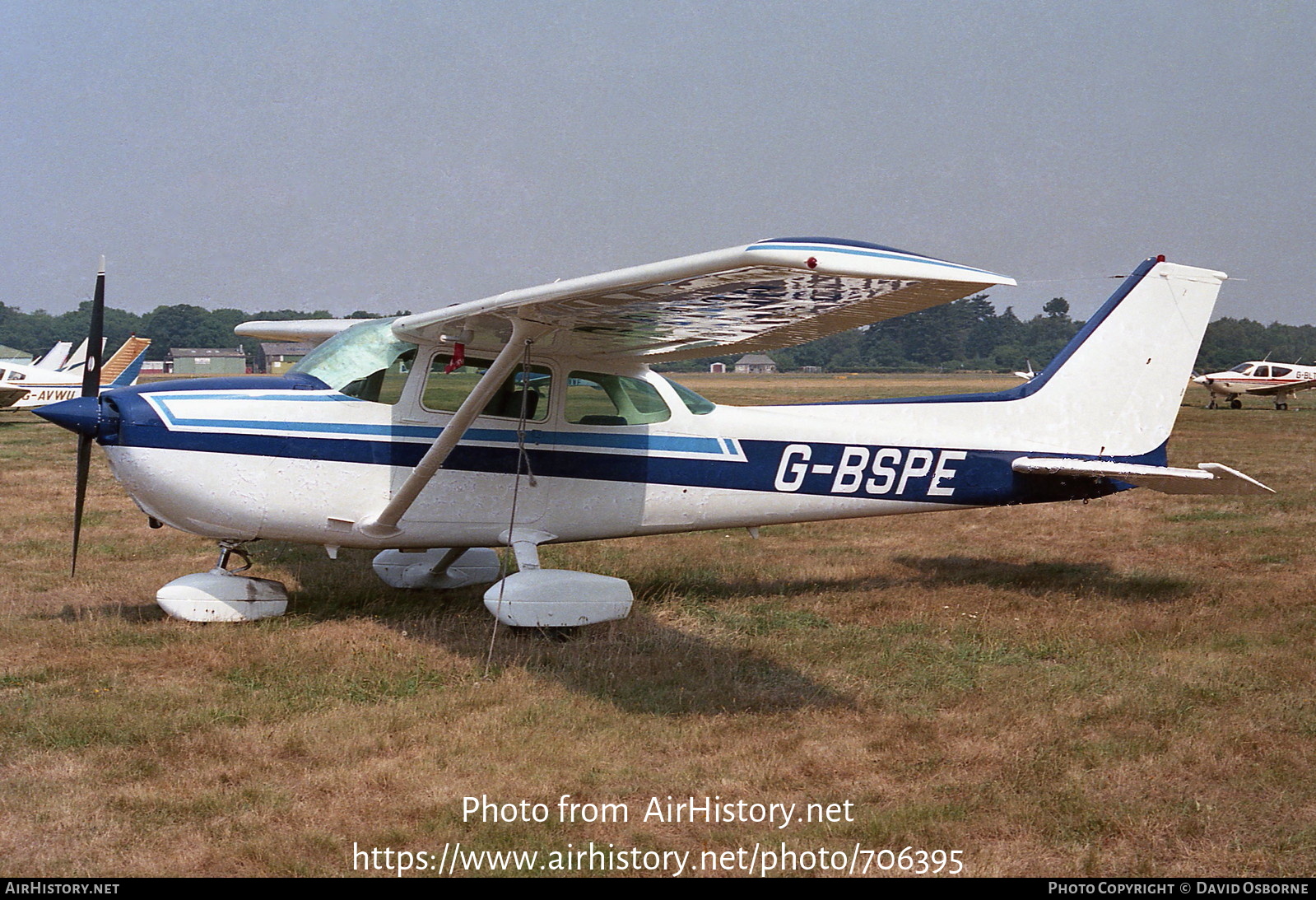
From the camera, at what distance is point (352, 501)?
6.82 m

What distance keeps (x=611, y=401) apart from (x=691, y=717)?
2.71 m

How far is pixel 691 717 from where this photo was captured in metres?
5.41

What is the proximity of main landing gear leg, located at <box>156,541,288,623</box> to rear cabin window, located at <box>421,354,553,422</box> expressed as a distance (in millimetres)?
1677

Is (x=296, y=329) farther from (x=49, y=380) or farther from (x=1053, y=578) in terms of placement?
(x=49, y=380)

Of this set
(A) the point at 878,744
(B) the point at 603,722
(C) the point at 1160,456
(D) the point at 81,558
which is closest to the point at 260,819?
(B) the point at 603,722

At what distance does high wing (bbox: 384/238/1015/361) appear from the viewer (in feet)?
13.8

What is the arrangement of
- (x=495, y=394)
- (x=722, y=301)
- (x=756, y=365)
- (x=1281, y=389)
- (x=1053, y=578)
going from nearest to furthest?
(x=722, y=301) < (x=495, y=394) < (x=1053, y=578) < (x=1281, y=389) < (x=756, y=365)

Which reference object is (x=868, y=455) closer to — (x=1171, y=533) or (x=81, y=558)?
(x=1171, y=533)

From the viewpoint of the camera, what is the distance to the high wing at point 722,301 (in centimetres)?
421

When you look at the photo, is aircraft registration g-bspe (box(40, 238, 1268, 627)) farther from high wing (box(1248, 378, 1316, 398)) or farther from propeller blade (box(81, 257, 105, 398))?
high wing (box(1248, 378, 1316, 398))

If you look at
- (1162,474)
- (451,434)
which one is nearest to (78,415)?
(451,434)

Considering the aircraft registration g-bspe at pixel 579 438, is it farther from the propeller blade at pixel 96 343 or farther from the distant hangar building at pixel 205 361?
the distant hangar building at pixel 205 361

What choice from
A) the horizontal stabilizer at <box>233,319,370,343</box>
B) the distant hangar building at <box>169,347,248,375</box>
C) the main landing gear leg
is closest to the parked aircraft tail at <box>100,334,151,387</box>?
the horizontal stabilizer at <box>233,319,370,343</box>
